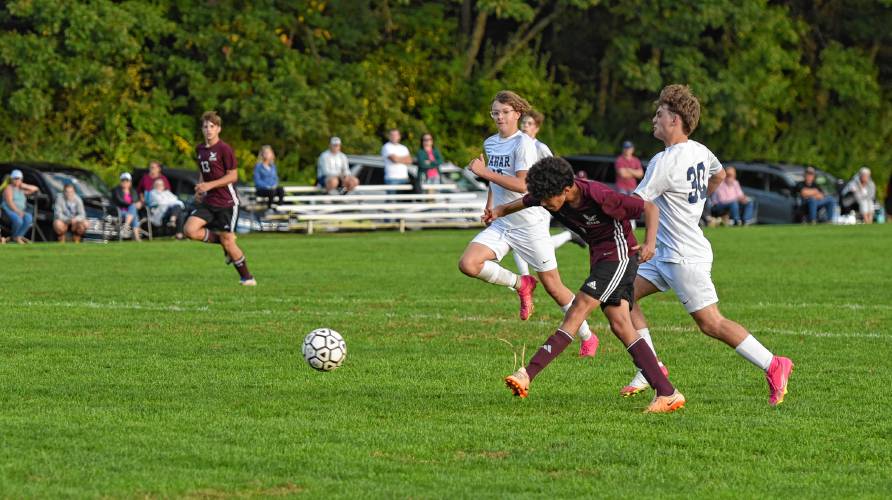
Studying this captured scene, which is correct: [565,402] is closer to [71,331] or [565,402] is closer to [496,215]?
[496,215]

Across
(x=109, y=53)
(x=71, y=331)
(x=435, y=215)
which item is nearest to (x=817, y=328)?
(x=71, y=331)

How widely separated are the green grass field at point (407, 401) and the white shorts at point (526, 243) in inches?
24.4

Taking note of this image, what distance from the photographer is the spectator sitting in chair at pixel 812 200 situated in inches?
1476

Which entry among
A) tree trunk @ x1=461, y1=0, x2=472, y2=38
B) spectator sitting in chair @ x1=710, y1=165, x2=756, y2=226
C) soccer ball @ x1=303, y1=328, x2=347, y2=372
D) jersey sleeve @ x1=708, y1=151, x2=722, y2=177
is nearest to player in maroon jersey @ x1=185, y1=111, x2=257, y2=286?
soccer ball @ x1=303, y1=328, x2=347, y2=372

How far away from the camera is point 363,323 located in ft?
43.3

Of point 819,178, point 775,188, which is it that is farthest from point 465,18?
point 819,178

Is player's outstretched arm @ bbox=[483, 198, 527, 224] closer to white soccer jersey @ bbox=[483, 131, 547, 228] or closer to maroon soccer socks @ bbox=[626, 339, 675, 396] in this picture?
maroon soccer socks @ bbox=[626, 339, 675, 396]

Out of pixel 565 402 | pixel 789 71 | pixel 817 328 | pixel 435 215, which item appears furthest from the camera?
pixel 789 71

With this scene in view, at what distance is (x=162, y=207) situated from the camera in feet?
97.1

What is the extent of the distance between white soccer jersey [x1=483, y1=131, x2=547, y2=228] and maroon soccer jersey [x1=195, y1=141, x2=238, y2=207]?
17.5 feet

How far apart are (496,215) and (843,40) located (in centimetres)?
4113

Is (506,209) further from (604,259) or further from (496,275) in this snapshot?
(496,275)

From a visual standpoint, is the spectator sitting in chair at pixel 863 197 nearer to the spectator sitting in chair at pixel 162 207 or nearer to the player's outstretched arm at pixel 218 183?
the spectator sitting in chair at pixel 162 207

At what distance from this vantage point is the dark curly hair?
8.00 metres
